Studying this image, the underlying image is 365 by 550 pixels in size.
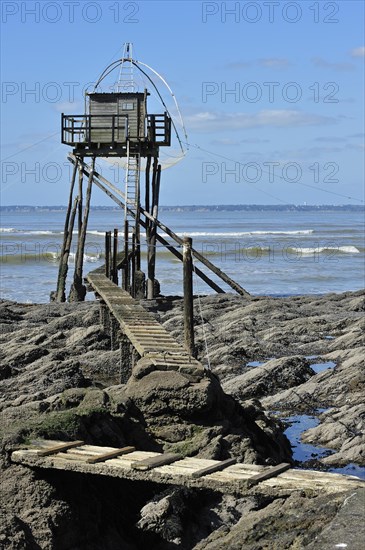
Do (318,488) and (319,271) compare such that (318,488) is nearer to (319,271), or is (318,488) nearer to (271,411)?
(271,411)

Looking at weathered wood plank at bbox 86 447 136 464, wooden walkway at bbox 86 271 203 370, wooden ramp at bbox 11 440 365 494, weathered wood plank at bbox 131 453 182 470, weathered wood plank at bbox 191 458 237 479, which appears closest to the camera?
wooden ramp at bbox 11 440 365 494

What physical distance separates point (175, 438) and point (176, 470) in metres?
1.84

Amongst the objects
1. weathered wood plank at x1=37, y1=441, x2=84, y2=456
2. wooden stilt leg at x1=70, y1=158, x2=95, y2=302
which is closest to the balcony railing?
wooden stilt leg at x1=70, y1=158, x2=95, y2=302

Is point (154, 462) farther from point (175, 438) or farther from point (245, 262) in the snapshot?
point (245, 262)

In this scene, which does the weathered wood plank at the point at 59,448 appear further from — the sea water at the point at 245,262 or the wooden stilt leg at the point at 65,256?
the sea water at the point at 245,262

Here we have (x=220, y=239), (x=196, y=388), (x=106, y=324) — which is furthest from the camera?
(x=220, y=239)

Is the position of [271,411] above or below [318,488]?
below

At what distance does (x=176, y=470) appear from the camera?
8.00 metres

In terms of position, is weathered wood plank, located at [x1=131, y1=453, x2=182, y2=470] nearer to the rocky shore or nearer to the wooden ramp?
the wooden ramp

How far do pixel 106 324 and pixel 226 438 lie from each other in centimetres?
1032

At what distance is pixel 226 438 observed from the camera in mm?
9711

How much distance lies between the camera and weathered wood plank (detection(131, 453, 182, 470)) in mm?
7984

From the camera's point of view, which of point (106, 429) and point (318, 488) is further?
point (106, 429)

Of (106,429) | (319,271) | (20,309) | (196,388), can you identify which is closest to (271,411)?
(196,388)
